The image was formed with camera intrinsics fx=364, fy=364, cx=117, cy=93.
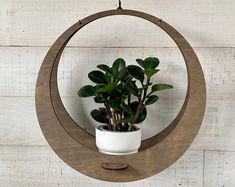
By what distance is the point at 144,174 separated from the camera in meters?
0.68

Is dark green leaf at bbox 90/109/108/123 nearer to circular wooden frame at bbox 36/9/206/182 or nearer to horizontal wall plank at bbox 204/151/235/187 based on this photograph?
circular wooden frame at bbox 36/9/206/182

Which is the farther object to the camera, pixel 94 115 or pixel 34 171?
pixel 34 171

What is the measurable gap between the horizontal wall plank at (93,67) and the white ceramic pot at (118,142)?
151 mm

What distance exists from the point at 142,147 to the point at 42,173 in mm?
243

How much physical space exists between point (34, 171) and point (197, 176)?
0.36 m

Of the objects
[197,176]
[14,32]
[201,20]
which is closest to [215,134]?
[197,176]

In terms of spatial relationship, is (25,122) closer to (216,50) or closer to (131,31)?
(131,31)

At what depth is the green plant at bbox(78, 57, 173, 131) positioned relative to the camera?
658mm

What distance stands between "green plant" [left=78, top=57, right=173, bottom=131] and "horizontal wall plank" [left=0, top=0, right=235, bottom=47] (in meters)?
0.10

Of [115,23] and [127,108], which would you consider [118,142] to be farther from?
[115,23]

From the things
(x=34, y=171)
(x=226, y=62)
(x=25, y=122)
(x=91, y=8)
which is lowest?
(x=34, y=171)

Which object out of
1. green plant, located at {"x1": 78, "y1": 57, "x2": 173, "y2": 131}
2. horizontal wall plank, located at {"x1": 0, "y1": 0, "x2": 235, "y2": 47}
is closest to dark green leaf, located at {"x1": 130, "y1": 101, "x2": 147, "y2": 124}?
green plant, located at {"x1": 78, "y1": 57, "x2": 173, "y2": 131}

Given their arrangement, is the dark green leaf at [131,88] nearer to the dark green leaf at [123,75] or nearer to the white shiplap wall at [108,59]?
the dark green leaf at [123,75]

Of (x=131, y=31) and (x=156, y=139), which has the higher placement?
(x=131, y=31)
